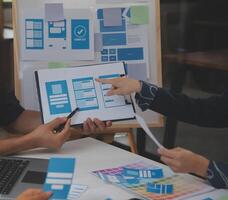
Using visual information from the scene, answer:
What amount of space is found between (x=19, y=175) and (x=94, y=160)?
0.32 meters

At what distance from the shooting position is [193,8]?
5066 millimetres

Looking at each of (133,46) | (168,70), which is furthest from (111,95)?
(168,70)

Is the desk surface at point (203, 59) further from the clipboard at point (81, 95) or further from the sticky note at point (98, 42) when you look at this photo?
the clipboard at point (81, 95)

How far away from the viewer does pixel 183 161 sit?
1.45m

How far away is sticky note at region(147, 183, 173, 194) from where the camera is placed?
1412 mm

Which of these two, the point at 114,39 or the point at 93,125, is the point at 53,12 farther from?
the point at 93,125

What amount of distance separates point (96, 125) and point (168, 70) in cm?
194

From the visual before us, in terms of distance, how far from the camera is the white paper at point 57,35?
7.68 feet

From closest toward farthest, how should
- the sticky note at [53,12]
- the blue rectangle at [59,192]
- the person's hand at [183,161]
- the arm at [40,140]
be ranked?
the blue rectangle at [59,192] < the person's hand at [183,161] < the arm at [40,140] < the sticky note at [53,12]

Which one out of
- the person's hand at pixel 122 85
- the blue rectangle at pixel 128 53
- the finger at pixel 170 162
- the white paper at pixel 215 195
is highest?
the blue rectangle at pixel 128 53

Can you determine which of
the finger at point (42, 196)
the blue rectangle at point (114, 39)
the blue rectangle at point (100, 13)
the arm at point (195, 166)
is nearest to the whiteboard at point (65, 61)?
the blue rectangle at point (100, 13)

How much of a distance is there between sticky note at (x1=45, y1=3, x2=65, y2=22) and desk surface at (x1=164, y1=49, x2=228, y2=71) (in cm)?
117

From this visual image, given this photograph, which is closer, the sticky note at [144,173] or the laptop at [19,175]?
the laptop at [19,175]

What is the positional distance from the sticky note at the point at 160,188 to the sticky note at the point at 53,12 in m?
1.21
